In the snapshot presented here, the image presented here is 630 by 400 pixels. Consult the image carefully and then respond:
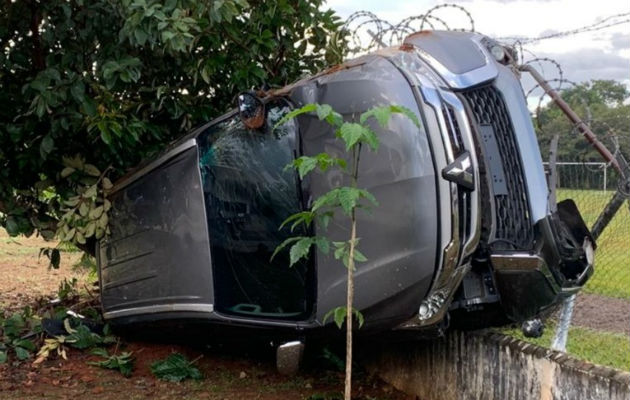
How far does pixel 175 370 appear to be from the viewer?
4.91 m

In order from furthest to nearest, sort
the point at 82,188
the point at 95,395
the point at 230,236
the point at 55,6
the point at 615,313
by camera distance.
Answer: the point at 615,313 → the point at 82,188 → the point at 55,6 → the point at 95,395 → the point at 230,236

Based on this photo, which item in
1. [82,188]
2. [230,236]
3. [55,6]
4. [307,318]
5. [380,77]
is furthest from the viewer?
[82,188]

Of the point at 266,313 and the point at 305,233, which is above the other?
the point at 305,233

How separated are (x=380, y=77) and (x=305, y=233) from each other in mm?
928

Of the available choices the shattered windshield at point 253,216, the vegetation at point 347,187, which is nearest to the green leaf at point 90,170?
the shattered windshield at point 253,216

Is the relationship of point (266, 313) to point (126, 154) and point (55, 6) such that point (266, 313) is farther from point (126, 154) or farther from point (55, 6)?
point (55, 6)

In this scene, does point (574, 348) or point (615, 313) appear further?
point (615, 313)

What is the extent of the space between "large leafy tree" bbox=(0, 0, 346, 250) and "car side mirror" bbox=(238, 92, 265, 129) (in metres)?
0.71

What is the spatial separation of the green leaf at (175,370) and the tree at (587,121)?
2.64 meters

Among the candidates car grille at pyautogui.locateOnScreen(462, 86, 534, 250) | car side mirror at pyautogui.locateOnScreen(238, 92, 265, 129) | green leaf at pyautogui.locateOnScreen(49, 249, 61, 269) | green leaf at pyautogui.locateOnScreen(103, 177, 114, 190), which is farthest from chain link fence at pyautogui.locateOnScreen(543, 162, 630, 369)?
green leaf at pyautogui.locateOnScreen(49, 249, 61, 269)

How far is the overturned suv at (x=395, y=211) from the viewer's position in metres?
3.51

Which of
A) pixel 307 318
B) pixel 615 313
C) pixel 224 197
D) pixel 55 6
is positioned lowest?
pixel 615 313

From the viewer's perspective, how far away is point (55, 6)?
17.0 feet

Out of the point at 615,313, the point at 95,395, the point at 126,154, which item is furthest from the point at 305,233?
the point at 615,313
